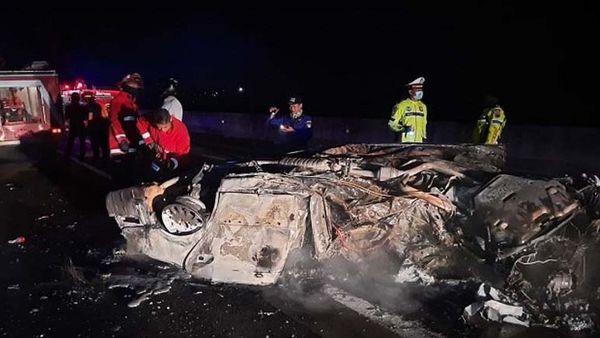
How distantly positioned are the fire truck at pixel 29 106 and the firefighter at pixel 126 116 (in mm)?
6131

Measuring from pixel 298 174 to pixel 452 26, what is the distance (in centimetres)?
2050

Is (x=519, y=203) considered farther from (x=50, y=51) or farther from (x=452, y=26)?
(x=50, y=51)

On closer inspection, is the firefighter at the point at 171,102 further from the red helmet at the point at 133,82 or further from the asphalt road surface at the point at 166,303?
the asphalt road surface at the point at 166,303

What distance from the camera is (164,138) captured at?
557 cm

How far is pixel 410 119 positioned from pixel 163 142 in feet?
11.6

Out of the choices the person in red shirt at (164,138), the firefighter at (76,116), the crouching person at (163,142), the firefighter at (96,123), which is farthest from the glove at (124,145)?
the firefighter at (76,116)

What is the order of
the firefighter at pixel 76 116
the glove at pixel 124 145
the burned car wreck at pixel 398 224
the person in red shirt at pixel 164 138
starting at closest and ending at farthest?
the burned car wreck at pixel 398 224, the person in red shirt at pixel 164 138, the glove at pixel 124 145, the firefighter at pixel 76 116

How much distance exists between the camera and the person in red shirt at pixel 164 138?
5379 millimetres

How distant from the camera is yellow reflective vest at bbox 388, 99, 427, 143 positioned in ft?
22.2

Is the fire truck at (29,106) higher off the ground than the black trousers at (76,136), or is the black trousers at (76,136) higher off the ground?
the fire truck at (29,106)

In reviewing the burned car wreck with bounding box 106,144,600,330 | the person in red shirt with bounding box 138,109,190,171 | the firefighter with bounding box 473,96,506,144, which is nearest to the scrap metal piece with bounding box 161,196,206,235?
the burned car wreck with bounding box 106,144,600,330

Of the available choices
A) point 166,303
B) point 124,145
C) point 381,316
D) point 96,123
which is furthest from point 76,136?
point 381,316

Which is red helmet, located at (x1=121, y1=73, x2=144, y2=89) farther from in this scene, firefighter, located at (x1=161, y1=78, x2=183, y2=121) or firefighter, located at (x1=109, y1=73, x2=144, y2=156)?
firefighter, located at (x1=161, y1=78, x2=183, y2=121)

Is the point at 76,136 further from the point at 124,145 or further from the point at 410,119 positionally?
the point at 410,119
